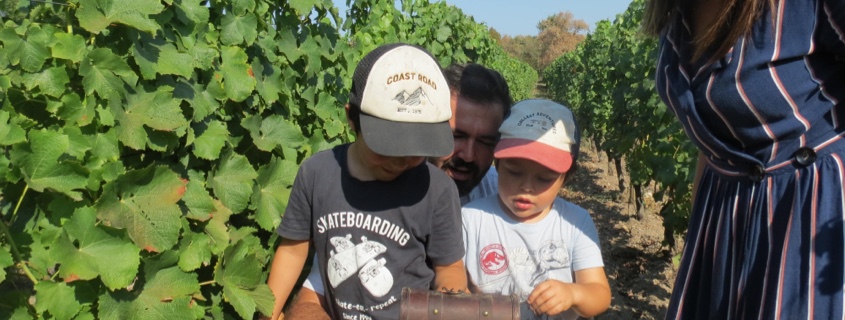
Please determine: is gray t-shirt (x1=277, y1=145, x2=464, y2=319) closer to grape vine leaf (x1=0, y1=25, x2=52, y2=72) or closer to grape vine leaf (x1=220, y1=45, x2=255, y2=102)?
grape vine leaf (x1=220, y1=45, x2=255, y2=102)

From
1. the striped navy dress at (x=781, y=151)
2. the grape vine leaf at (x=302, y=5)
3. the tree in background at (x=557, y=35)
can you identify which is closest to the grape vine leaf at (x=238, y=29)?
the grape vine leaf at (x=302, y=5)

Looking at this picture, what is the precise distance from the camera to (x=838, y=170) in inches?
57.7

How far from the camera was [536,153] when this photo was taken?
2.13m

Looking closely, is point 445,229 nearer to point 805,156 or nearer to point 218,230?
point 218,230

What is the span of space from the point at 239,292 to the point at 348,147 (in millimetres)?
506

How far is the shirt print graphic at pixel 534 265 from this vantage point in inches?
86.9

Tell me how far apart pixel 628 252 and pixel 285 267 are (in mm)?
5889

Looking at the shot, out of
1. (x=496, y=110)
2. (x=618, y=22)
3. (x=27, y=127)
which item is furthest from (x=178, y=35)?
(x=618, y=22)

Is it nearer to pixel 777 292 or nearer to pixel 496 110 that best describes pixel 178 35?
pixel 496 110

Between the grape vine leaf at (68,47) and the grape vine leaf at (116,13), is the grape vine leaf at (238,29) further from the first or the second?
the grape vine leaf at (68,47)

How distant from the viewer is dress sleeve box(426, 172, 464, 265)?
2037 mm

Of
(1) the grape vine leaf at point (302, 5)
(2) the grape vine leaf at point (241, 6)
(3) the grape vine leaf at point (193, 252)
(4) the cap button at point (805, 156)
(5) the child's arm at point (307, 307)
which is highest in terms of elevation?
(1) the grape vine leaf at point (302, 5)

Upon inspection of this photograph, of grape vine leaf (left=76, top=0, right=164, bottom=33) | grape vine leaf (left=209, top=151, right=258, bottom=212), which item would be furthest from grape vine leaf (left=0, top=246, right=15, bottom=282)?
grape vine leaf (left=209, top=151, right=258, bottom=212)

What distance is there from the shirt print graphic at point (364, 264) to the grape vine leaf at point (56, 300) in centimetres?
Answer: 70
